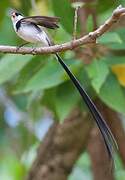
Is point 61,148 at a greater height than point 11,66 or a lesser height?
lesser

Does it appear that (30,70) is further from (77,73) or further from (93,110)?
(93,110)

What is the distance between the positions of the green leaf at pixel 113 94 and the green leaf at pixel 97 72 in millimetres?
59

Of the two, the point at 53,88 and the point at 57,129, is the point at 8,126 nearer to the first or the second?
the point at 57,129

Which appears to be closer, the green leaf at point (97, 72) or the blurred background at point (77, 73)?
the green leaf at point (97, 72)

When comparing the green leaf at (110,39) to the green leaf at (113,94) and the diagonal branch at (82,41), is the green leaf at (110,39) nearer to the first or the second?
the green leaf at (113,94)

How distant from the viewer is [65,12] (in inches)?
67.7

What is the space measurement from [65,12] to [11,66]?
0.23 m

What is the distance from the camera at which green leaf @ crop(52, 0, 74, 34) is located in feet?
5.59

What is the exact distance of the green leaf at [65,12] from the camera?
170 cm

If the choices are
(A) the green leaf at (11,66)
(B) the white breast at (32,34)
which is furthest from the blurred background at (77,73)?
(B) the white breast at (32,34)

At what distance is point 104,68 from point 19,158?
901 mm

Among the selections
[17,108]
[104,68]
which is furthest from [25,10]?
[104,68]

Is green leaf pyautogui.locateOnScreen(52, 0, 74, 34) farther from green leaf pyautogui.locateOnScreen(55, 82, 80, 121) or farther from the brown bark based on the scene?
the brown bark

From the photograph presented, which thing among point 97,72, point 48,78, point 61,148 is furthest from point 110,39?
point 61,148
